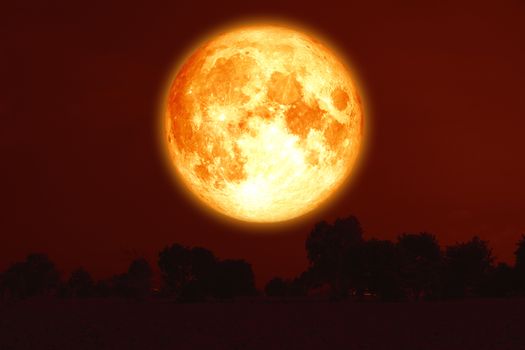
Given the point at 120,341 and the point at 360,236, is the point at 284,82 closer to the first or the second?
the point at 120,341

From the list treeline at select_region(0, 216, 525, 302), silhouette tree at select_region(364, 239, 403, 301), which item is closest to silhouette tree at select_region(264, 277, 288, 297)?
treeline at select_region(0, 216, 525, 302)

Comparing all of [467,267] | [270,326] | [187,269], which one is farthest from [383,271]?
[270,326]

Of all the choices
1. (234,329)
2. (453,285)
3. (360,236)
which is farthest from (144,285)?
(234,329)

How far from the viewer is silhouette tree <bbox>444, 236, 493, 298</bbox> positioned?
2303 inches

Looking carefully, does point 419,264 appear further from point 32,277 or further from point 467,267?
point 32,277

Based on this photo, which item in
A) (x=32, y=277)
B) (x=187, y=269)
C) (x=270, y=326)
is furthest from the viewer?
(x=32, y=277)

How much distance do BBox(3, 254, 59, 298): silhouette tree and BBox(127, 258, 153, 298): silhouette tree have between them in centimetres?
1256

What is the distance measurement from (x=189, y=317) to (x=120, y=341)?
23.1 feet

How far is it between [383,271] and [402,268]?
2.63m

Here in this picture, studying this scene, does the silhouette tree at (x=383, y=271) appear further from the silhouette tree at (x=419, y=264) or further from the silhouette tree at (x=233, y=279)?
the silhouette tree at (x=233, y=279)

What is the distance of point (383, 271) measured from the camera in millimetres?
53906

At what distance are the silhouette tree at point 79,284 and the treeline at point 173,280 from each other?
0.36 feet

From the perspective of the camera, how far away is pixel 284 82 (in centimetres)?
2780

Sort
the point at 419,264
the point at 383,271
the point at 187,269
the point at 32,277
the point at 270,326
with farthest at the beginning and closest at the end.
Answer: the point at 32,277 < the point at 187,269 < the point at 419,264 < the point at 383,271 < the point at 270,326
